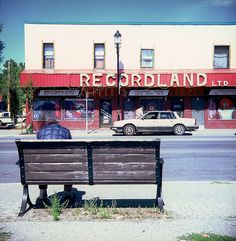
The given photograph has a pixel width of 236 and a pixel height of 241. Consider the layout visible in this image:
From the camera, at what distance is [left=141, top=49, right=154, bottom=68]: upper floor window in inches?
1048

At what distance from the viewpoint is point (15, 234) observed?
444cm

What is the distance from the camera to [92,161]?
5.35m

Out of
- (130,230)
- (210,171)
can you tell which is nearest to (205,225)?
(130,230)

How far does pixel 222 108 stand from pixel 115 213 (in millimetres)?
23069

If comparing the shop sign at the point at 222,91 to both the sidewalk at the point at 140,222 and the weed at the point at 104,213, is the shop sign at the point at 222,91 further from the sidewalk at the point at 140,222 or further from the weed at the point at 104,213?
the weed at the point at 104,213

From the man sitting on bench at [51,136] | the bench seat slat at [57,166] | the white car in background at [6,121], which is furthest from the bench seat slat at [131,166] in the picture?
the white car in background at [6,121]

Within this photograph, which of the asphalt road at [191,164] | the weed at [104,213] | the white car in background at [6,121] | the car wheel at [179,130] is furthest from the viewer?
the white car in background at [6,121]

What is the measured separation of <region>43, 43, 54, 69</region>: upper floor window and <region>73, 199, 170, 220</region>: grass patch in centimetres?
2231

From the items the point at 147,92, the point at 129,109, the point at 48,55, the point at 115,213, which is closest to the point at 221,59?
the point at 147,92

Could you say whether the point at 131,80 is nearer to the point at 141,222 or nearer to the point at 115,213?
the point at 115,213

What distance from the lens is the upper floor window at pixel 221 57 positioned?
26984mm

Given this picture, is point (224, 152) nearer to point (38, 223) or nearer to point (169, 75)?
point (38, 223)

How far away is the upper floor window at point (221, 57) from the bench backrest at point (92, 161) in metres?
23.3

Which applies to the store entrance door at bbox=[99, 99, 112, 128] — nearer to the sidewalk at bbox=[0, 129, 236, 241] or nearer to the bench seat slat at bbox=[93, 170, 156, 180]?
the sidewalk at bbox=[0, 129, 236, 241]
